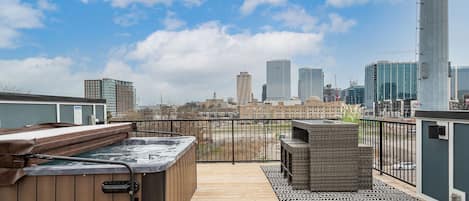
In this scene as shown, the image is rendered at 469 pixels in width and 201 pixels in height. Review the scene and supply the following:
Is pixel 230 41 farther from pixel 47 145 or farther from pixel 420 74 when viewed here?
pixel 47 145

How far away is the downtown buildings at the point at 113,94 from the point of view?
7129 millimetres

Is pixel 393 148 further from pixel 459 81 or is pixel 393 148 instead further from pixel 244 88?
pixel 244 88

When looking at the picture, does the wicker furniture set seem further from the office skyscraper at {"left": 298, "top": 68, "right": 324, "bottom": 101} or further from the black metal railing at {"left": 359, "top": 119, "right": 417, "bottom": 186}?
the office skyscraper at {"left": 298, "top": 68, "right": 324, "bottom": 101}

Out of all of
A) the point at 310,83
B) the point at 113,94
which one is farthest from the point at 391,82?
the point at 113,94

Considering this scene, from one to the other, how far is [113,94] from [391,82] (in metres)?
6.42

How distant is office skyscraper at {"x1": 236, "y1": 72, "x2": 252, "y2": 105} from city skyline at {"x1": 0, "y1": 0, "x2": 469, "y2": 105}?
0.24m

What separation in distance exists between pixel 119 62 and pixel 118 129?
703 centimetres

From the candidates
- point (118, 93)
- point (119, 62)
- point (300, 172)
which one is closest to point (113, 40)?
point (119, 62)

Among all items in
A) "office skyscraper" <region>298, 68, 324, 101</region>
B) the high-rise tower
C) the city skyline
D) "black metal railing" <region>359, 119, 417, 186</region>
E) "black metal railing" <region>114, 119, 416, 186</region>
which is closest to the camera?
"black metal railing" <region>359, 119, 417, 186</region>

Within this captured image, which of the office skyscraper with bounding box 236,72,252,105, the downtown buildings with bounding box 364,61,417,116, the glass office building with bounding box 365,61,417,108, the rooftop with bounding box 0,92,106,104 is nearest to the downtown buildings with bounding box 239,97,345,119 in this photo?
the downtown buildings with bounding box 364,61,417,116

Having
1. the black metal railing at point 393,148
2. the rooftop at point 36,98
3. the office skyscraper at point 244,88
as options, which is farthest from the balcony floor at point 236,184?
the office skyscraper at point 244,88

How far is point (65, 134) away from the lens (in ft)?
8.67

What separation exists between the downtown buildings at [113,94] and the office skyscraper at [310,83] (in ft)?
13.8

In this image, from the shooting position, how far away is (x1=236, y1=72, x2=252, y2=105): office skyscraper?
28.2 ft
